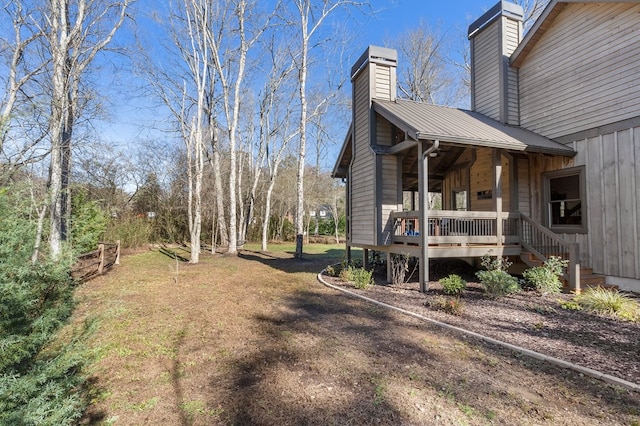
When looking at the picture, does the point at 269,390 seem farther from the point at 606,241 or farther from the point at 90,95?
the point at 90,95

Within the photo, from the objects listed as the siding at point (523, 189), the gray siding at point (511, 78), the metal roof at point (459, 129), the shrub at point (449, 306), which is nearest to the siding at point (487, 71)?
the gray siding at point (511, 78)

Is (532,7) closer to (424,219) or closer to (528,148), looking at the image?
(528,148)

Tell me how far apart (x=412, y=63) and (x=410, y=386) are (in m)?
22.4

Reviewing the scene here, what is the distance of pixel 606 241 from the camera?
7.46m

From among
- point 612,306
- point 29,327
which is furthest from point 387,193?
point 29,327

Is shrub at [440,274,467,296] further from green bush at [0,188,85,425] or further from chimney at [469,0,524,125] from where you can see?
green bush at [0,188,85,425]

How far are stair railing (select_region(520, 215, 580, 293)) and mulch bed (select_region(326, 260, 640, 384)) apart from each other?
1.91 feet

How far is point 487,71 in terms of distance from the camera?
10.7m

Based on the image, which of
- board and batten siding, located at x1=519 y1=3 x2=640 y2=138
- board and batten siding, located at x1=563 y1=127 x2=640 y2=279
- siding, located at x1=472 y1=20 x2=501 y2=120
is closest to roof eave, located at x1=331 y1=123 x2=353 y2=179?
siding, located at x1=472 y1=20 x2=501 y2=120

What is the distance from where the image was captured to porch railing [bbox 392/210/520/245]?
24.8 feet

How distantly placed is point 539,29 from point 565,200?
492 cm

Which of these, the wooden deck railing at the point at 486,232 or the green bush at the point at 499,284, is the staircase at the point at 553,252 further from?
the green bush at the point at 499,284

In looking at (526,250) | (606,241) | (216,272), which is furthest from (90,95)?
(606,241)

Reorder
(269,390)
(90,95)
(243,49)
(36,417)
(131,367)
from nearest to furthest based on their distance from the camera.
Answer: (36,417)
(269,390)
(131,367)
(90,95)
(243,49)
